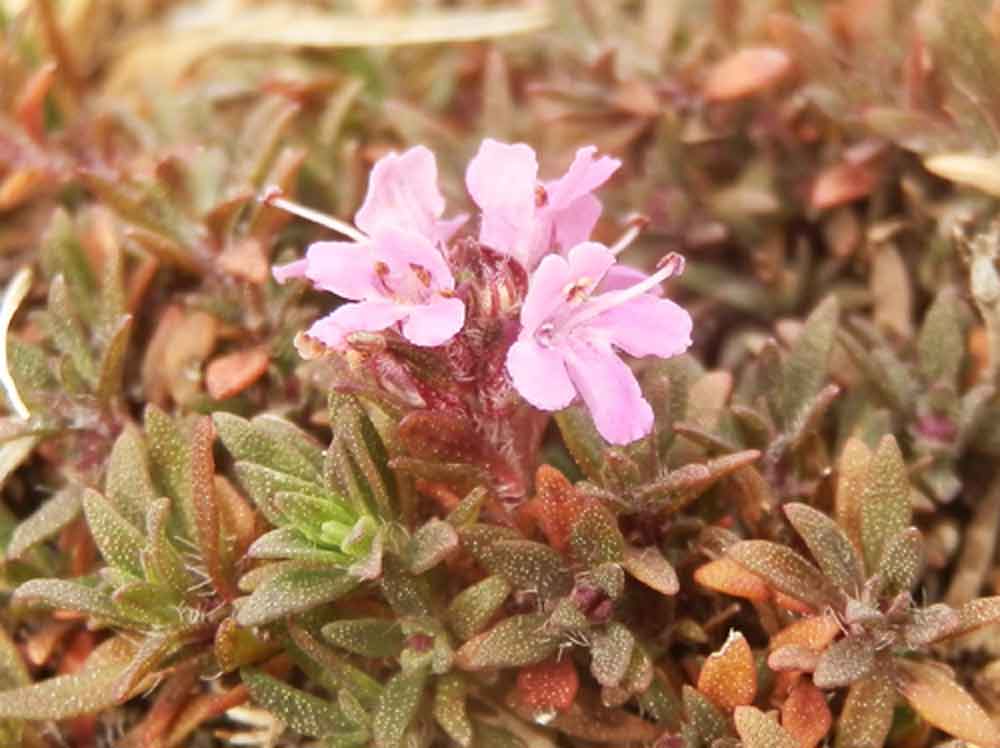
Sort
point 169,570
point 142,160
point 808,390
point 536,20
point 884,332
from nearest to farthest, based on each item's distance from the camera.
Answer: point 169,570
point 808,390
point 884,332
point 142,160
point 536,20

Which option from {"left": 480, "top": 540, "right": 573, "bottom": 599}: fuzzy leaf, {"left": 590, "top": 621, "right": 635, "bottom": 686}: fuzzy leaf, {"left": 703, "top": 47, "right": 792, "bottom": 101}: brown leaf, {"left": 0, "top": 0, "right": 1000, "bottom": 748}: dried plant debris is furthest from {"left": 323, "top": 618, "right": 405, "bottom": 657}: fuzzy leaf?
{"left": 703, "top": 47, "right": 792, "bottom": 101}: brown leaf

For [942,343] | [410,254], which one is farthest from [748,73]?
[410,254]

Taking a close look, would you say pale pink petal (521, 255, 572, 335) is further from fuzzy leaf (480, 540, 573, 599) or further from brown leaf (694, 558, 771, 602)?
brown leaf (694, 558, 771, 602)

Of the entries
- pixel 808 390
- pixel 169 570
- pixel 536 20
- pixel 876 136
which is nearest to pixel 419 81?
pixel 536 20

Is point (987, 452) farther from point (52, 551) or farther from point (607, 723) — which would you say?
point (52, 551)

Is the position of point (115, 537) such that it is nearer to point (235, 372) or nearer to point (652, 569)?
point (235, 372)

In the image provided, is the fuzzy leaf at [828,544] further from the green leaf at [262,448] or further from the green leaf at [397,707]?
the green leaf at [262,448]
